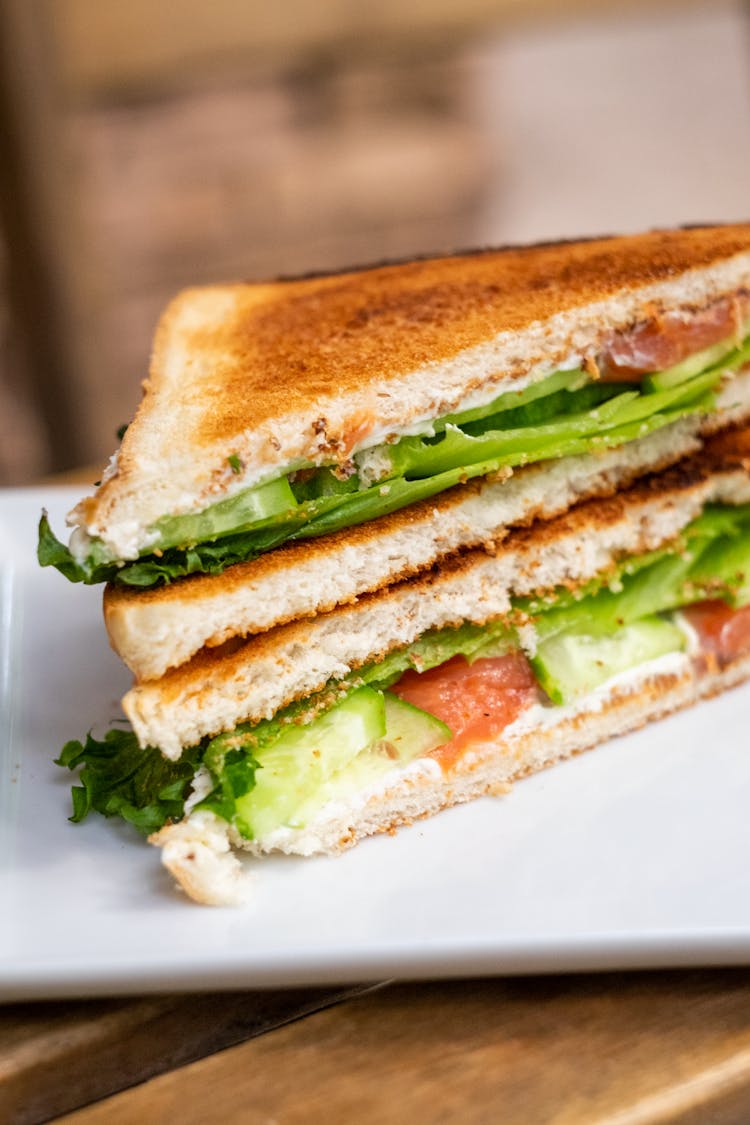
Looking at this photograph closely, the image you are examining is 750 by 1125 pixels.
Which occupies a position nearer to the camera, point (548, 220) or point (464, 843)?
point (464, 843)

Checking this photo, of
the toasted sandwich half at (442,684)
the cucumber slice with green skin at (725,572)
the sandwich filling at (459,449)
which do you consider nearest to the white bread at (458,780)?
the toasted sandwich half at (442,684)

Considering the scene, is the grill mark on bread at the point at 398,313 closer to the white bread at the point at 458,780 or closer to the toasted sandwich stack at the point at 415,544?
the toasted sandwich stack at the point at 415,544

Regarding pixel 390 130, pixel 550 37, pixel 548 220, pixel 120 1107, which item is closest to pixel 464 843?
pixel 120 1107

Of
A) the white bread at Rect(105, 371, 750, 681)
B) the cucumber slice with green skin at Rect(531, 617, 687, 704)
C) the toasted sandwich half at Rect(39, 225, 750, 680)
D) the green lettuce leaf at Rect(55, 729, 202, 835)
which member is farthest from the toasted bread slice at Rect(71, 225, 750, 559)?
the cucumber slice with green skin at Rect(531, 617, 687, 704)

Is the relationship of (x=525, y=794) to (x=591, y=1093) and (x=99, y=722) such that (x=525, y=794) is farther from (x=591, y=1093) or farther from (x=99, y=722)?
(x=99, y=722)

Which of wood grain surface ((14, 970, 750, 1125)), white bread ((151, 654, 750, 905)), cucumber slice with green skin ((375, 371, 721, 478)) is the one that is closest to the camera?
wood grain surface ((14, 970, 750, 1125))

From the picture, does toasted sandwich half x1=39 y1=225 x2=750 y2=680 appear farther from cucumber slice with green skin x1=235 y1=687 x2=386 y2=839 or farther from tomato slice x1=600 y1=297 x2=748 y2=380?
cucumber slice with green skin x1=235 y1=687 x2=386 y2=839
